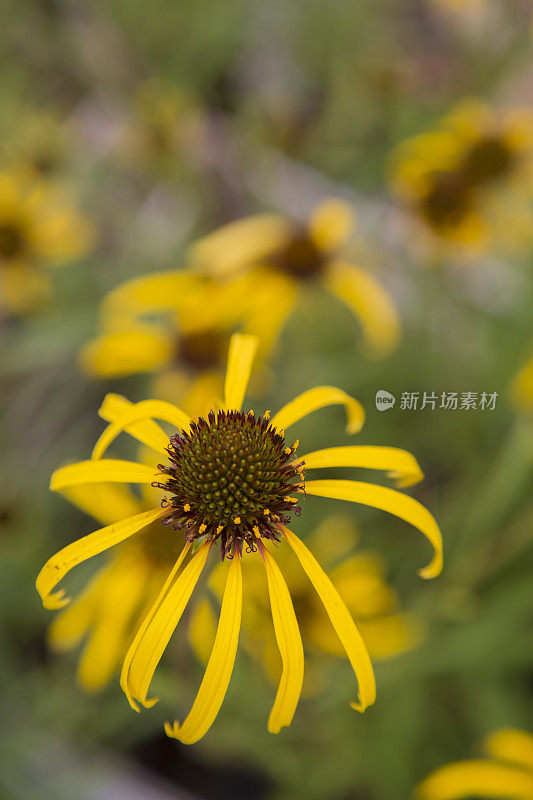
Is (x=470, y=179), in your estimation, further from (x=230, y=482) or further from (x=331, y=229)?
(x=230, y=482)

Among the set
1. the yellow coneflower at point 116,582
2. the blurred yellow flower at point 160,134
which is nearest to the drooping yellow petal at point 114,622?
the yellow coneflower at point 116,582

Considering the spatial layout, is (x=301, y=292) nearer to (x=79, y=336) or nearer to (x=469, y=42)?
(x=79, y=336)

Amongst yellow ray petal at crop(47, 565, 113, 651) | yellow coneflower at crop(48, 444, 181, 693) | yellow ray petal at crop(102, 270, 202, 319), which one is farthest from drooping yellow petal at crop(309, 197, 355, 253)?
yellow ray petal at crop(47, 565, 113, 651)

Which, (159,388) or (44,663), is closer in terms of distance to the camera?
(159,388)

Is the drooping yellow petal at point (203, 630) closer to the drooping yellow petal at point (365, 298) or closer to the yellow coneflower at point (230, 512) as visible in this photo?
the yellow coneflower at point (230, 512)

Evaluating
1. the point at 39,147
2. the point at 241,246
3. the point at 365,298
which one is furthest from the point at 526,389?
the point at 39,147

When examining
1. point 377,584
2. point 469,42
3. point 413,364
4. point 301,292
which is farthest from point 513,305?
point 469,42
